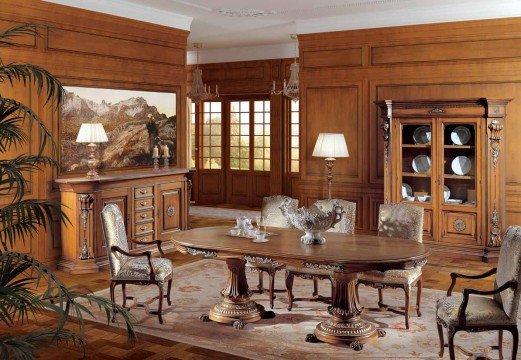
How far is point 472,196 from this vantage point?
728 centimetres

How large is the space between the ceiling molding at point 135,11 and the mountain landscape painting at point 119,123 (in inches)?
36.2

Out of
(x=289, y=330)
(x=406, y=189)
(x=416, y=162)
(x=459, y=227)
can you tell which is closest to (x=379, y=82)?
(x=416, y=162)

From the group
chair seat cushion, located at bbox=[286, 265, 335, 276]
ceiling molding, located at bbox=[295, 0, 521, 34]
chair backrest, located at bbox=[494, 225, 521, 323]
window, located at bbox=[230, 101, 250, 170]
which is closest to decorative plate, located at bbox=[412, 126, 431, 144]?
ceiling molding, located at bbox=[295, 0, 521, 34]

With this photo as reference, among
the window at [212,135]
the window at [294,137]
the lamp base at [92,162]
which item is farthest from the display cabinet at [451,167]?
the window at [212,135]

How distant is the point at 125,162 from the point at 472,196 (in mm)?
4243

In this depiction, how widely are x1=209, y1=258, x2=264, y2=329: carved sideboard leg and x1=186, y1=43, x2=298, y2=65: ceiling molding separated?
688 centimetres

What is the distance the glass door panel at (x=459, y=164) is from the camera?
285 inches

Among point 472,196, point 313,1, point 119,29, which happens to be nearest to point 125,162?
point 119,29

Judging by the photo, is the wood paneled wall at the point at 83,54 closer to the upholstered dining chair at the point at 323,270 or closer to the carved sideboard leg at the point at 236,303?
the carved sideboard leg at the point at 236,303

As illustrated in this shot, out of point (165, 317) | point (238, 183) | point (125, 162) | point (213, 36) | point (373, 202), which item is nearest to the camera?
point (165, 317)

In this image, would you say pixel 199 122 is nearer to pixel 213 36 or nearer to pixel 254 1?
pixel 213 36

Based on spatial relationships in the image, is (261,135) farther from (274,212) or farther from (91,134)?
(274,212)

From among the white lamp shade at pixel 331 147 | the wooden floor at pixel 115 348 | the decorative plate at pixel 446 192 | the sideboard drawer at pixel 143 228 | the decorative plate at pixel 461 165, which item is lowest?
the wooden floor at pixel 115 348

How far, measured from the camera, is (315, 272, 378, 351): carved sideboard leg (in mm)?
4465
